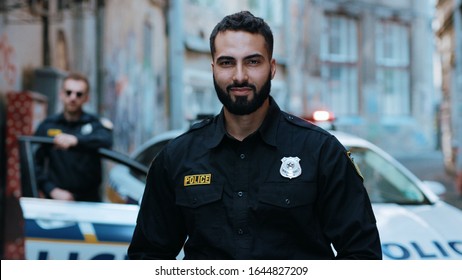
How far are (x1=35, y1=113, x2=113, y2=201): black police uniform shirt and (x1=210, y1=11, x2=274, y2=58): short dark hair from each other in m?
1.70

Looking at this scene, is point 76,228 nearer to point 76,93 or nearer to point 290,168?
point 76,93

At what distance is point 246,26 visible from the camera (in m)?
1.52

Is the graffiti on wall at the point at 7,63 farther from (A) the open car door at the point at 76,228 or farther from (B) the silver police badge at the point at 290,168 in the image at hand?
(B) the silver police badge at the point at 290,168

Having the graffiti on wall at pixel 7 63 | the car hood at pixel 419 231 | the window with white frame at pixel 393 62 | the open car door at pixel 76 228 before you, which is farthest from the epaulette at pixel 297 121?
Result: the window with white frame at pixel 393 62

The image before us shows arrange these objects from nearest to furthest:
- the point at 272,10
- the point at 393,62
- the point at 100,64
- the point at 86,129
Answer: the point at 86,129
the point at 100,64
the point at 272,10
the point at 393,62

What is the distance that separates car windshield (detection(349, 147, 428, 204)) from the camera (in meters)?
3.33

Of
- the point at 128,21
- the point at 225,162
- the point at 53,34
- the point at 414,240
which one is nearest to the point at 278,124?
the point at 225,162

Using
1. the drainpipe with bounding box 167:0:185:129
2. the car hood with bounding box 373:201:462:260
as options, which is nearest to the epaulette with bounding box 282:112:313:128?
the car hood with bounding box 373:201:462:260

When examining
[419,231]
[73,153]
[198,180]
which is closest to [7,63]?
[73,153]

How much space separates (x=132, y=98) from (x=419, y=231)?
22.9ft

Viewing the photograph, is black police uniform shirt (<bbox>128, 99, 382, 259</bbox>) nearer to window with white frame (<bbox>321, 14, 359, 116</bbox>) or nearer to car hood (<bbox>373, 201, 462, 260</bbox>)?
car hood (<bbox>373, 201, 462, 260</bbox>)
